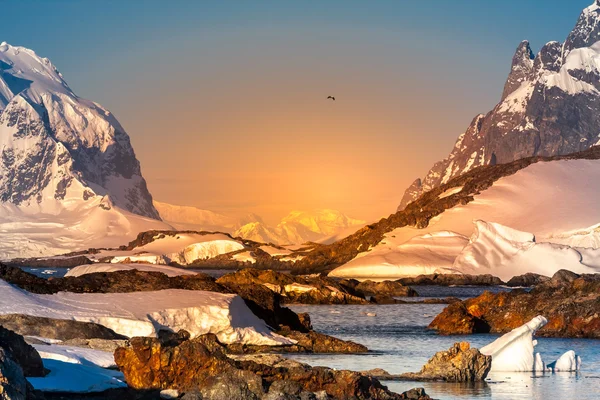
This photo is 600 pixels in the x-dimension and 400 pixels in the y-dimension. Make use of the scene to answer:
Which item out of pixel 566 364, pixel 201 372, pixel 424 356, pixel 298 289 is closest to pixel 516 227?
pixel 298 289

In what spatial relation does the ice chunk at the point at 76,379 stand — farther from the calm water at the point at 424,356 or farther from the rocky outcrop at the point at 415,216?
the rocky outcrop at the point at 415,216

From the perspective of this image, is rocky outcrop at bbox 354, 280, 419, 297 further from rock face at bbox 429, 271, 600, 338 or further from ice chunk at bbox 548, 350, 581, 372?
ice chunk at bbox 548, 350, 581, 372

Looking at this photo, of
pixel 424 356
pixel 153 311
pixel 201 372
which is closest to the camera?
pixel 201 372

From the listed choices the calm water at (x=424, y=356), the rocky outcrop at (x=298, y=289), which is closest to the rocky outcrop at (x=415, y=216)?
the rocky outcrop at (x=298, y=289)

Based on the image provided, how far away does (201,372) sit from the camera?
58.7 feet

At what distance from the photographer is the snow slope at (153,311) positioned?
2608 cm

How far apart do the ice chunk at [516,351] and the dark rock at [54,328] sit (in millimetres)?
8545

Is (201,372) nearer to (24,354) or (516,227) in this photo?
(24,354)

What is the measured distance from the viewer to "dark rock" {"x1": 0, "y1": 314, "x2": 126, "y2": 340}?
24047 mm

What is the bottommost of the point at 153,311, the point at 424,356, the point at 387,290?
the point at 424,356

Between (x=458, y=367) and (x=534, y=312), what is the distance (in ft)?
55.5

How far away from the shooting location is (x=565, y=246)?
3920 inches

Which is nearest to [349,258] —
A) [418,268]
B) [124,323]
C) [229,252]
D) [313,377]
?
[418,268]

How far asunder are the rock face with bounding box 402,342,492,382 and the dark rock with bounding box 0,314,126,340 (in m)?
6.86
